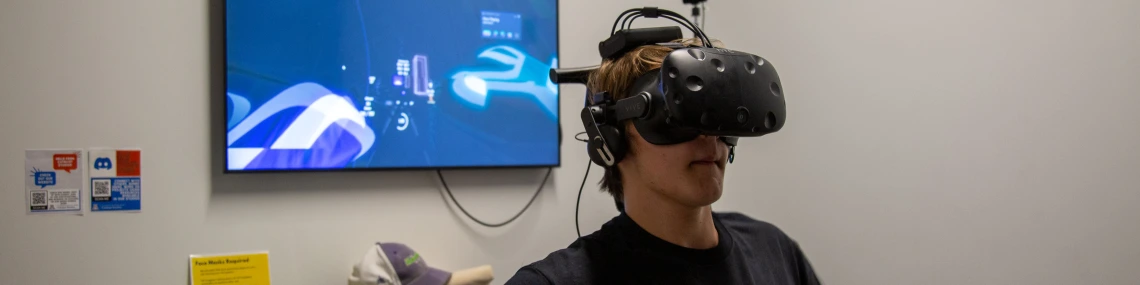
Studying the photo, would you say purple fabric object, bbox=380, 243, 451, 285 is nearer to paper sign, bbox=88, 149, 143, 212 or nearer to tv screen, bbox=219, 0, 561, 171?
tv screen, bbox=219, 0, 561, 171

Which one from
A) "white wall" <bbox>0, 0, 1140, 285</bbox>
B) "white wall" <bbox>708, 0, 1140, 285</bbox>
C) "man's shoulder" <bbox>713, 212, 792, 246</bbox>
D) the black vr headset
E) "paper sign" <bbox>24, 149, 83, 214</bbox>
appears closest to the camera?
the black vr headset

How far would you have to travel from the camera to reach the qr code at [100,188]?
160 cm

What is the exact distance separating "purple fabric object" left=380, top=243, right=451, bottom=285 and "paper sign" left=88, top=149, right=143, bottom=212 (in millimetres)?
572

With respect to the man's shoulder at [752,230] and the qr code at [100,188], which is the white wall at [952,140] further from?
the qr code at [100,188]

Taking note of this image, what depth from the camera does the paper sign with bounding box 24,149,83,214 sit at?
155cm

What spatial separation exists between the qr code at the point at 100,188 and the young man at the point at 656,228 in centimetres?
112

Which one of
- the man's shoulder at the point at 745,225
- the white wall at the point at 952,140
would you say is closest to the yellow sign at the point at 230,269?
the man's shoulder at the point at 745,225

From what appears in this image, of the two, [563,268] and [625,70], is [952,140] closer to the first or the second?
[625,70]

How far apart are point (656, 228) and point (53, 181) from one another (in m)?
1.38

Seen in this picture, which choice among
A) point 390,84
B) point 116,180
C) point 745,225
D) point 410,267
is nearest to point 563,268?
point 745,225

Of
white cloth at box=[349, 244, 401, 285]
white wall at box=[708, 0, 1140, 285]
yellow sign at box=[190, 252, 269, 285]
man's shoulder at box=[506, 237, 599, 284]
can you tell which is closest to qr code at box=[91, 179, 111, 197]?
yellow sign at box=[190, 252, 269, 285]

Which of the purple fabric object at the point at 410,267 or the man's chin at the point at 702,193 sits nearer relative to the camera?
the man's chin at the point at 702,193

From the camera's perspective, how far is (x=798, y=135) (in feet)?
7.14

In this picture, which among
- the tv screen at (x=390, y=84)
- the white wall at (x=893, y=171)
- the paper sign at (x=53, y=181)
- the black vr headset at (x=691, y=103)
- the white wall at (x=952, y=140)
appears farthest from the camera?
the white wall at (x=952, y=140)
